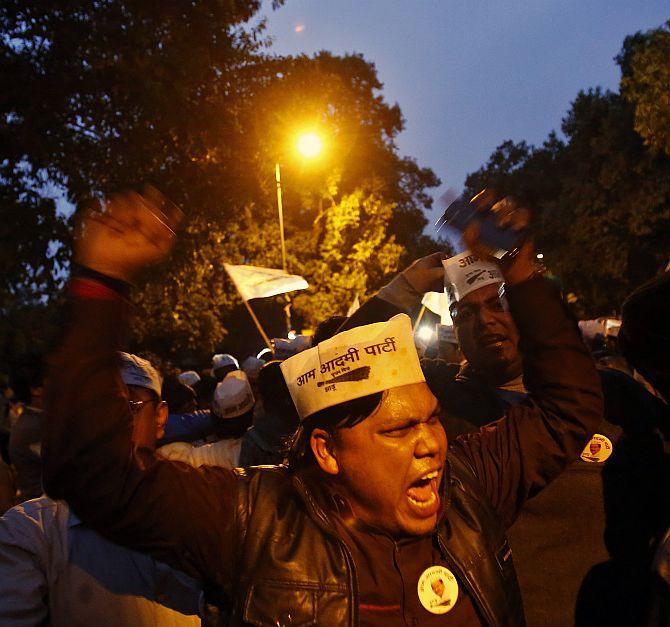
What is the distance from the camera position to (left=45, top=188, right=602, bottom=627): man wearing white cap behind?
175 cm

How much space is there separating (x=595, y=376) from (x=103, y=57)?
346 inches

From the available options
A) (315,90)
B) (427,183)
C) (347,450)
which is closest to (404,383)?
(347,450)

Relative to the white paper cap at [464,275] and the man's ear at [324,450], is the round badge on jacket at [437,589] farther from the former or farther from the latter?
the white paper cap at [464,275]

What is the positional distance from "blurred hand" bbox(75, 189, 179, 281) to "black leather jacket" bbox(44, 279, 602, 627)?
0.28 feet

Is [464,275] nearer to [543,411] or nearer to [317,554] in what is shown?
[543,411]

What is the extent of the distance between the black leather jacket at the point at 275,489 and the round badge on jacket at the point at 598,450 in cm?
70

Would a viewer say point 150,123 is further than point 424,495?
Yes

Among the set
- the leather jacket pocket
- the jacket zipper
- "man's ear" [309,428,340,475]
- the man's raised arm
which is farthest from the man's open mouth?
the man's raised arm

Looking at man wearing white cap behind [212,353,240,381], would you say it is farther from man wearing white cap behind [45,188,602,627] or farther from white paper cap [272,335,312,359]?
man wearing white cap behind [45,188,602,627]

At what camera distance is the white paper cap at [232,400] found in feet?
15.1

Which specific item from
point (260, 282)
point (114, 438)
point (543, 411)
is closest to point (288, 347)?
point (260, 282)

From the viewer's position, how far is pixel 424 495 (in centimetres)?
198

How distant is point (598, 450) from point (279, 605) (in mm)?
1631

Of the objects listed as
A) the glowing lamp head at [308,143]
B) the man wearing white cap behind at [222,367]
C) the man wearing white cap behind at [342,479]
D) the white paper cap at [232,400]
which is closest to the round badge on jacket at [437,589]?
the man wearing white cap behind at [342,479]
